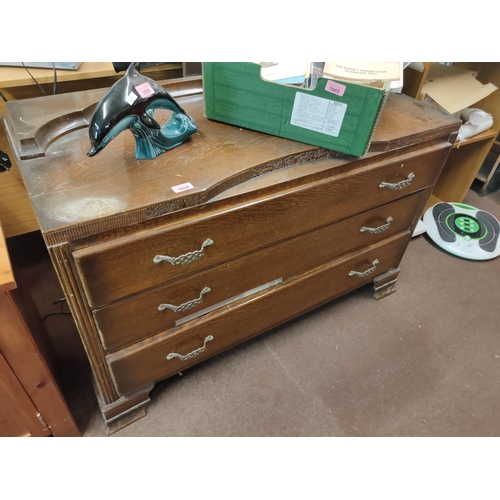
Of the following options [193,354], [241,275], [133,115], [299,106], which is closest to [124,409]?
[193,354]

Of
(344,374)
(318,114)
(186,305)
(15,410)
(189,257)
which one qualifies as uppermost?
(318,114)

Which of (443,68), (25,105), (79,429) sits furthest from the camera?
(443,68)

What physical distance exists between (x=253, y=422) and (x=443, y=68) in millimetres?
1515

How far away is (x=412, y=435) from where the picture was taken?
1.08m

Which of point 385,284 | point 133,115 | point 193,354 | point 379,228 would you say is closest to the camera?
point 133,115

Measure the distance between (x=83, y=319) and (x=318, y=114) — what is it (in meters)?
0.64

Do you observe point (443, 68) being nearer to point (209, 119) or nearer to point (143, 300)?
point (209, 119)

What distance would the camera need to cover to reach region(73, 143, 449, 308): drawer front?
2.31 ft

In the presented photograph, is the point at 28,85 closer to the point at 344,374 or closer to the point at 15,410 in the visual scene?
the point at 15,410

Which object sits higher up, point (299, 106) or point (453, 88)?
point (299, 106)

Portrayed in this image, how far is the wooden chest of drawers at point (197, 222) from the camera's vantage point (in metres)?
0.69

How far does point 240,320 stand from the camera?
40.9 inches

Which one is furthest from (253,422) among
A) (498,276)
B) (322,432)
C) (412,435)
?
(498,276)

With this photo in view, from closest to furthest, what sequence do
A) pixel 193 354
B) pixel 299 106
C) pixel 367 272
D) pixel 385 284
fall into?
pixel 299 106, pixel 193 354, pixel 367 272, pixel 385 284
